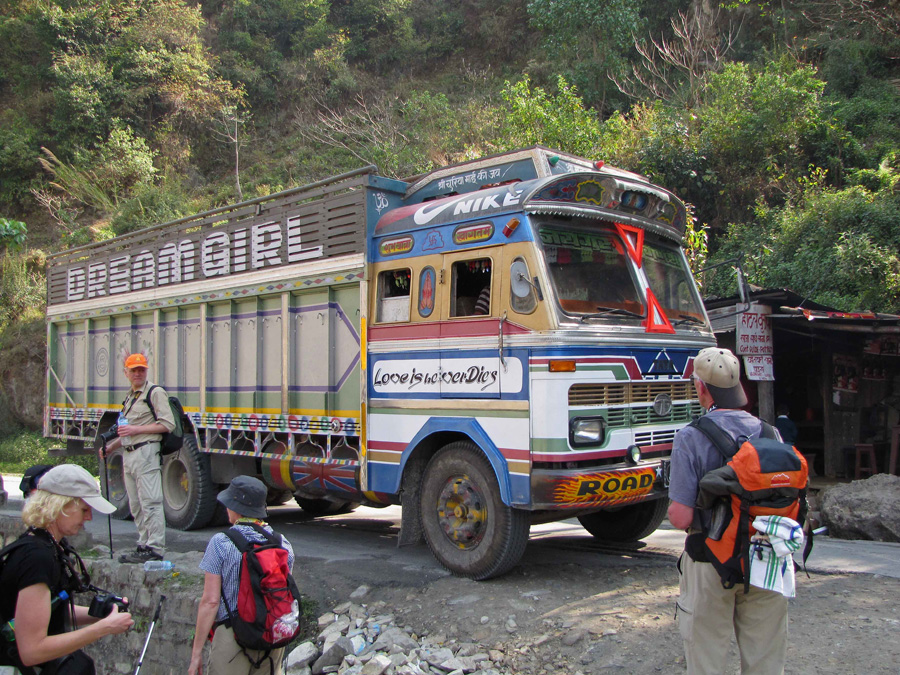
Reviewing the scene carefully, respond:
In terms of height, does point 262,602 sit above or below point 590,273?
below

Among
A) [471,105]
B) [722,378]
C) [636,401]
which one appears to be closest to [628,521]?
[636,401]

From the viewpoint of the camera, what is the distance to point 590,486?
565 centimetres

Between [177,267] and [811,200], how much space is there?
12120 millimetres

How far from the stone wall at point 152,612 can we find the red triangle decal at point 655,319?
4.35 m

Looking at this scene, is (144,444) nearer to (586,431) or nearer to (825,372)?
(586,431)

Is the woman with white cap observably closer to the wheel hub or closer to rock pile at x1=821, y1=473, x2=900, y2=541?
the wheel hub

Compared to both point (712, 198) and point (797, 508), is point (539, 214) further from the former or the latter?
point (712, 198)

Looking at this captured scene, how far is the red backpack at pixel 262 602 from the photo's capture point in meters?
3.71

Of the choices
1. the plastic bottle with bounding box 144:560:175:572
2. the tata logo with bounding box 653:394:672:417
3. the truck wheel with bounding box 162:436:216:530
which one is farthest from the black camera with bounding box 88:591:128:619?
the truck wheel with bounding box 162:436:216:530

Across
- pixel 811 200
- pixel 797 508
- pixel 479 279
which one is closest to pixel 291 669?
pixel 479 279

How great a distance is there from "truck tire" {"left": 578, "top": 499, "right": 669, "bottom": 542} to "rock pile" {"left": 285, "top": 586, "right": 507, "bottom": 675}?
2.66 metres

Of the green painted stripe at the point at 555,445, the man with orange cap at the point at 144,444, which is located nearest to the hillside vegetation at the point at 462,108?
the man with orange cap at the point at 144,444

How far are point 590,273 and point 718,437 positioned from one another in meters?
3.04

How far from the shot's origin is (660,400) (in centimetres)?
631
